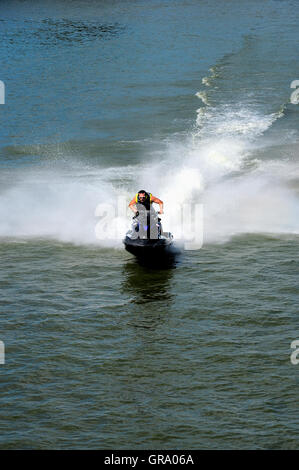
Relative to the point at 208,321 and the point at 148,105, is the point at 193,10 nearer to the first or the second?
the point at 148,105

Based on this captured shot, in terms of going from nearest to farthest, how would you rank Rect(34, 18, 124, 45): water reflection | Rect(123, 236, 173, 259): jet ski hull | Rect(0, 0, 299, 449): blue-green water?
Rect(0, 0, 299, 449): blue-green water < Rect(123, 236, 173, 259): jet ski hull < Rect(34, 18, 124, 45): water reflection

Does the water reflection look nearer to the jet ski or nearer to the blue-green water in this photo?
the blue-green water

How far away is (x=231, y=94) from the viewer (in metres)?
43.5

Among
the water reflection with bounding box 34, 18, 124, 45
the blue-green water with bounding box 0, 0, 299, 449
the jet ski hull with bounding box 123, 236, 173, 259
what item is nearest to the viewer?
the blue-green water with bounding box 0, 0, 299, 449

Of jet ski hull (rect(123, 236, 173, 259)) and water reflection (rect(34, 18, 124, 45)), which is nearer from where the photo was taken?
jet ski hull (rect(123, 236, 173, 259))

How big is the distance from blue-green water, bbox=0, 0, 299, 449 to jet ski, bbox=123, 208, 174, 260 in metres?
0.63

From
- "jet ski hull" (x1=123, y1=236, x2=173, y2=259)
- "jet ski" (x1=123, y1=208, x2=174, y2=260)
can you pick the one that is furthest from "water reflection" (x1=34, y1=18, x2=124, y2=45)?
"jet ski hull" (x1=123, y1=236, x2=173, y2=259)

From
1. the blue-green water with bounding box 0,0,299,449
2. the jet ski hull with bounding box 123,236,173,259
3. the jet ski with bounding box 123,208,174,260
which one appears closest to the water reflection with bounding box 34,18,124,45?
the blue-green water with bounding box 0,0,299,449

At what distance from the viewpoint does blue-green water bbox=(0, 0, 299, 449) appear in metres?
15.1

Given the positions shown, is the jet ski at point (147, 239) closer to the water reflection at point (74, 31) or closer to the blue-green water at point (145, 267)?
the blue-green water at point (145, 267)

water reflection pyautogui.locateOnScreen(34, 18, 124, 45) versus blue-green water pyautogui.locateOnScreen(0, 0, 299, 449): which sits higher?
water reflection pyautogui.locateOnScreen(34, 18, 124, 45)

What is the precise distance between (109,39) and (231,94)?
1933cm
